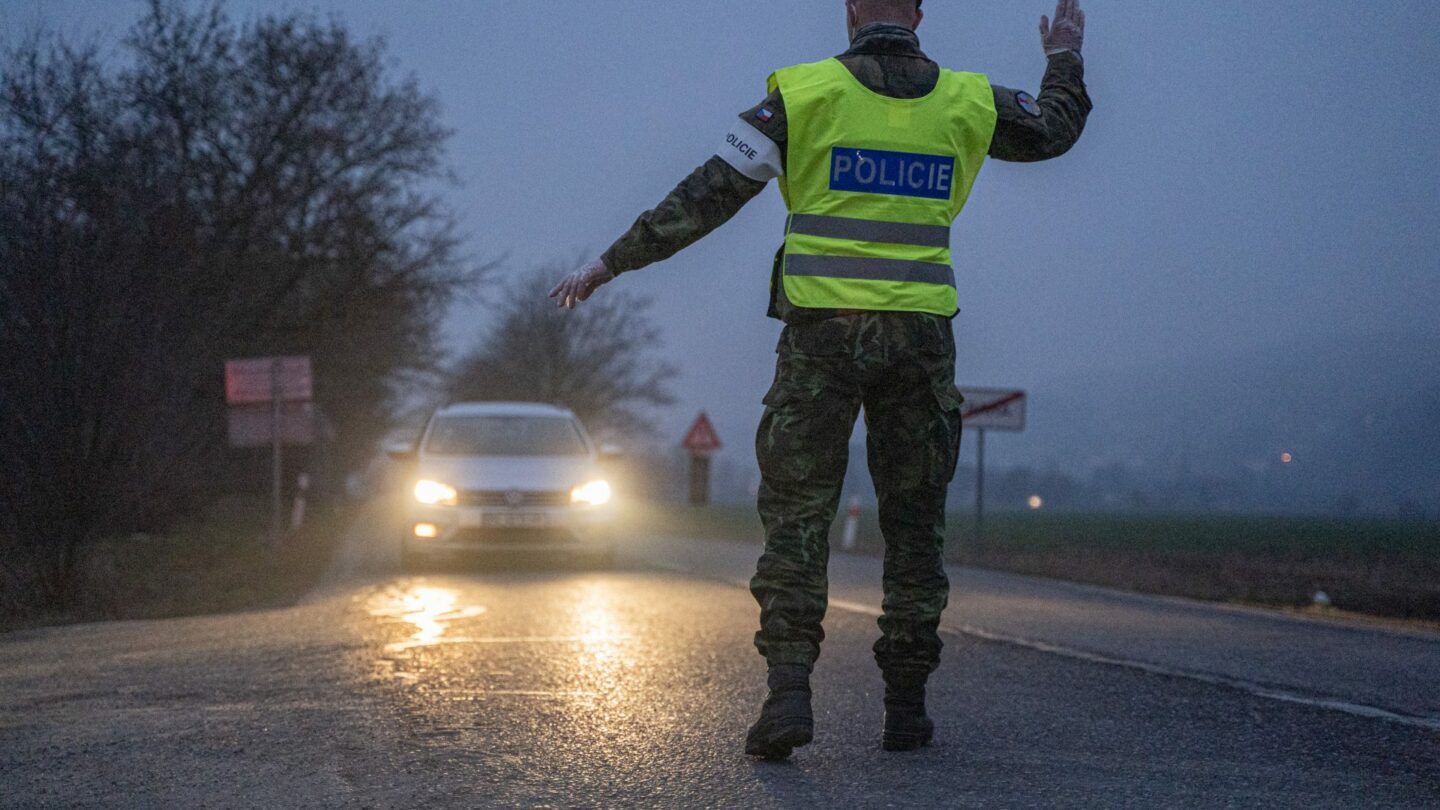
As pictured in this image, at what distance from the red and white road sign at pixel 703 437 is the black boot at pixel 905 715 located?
94.6 ft

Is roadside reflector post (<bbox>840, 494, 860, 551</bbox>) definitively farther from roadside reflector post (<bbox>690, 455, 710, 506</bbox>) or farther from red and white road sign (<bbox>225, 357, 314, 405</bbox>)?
roadside reflector post (<bbox>690, 455, 710, 506</bbox>)

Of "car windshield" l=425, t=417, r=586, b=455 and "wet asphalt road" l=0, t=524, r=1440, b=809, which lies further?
"car windshield" l=425, t=417, r=586, b=455

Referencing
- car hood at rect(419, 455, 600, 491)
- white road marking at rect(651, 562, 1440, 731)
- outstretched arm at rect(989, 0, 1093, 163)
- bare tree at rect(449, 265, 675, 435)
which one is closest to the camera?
outstretched arm at rect(989, 0, 1093, 163)

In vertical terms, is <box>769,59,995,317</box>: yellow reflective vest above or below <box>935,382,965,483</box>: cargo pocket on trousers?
above

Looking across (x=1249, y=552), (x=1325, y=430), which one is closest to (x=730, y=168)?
(x=1249, y=552)

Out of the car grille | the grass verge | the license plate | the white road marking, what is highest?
the car grille

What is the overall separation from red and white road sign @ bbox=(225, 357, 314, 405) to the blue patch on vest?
1788cm

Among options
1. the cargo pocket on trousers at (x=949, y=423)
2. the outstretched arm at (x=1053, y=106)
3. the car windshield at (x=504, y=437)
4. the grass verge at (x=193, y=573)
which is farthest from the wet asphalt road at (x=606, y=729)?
the car windshield at (x=504, y=437)

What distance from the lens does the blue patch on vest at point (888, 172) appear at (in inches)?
160

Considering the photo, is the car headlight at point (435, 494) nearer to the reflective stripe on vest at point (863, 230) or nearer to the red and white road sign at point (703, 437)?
the reflective stripe on vest at point (863, 230)

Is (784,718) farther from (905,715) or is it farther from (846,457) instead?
(846,457)

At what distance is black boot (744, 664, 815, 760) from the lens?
3758 millimetres

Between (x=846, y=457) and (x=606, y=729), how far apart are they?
1.10 m

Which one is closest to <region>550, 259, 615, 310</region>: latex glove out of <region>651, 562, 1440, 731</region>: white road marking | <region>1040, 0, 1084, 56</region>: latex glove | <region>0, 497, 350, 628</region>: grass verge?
<region>1040, 0, 1084, 56</region>: latex glove
